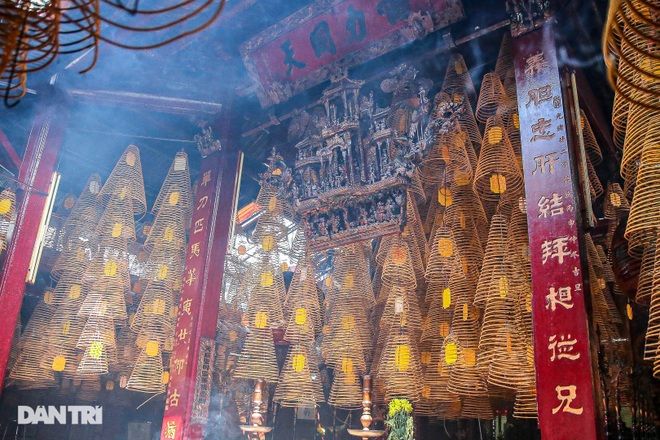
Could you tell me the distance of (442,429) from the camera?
302 inches

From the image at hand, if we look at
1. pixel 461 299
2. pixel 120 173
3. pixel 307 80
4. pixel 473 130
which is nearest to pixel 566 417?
pixel 461 299

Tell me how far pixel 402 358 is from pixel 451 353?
30.8 inches

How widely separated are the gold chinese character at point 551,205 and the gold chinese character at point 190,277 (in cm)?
342

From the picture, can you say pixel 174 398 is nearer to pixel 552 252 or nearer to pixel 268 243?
pixel 268 243

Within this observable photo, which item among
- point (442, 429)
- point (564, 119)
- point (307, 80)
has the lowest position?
point (442, 429)

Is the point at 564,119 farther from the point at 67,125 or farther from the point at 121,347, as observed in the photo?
the point at 121,347

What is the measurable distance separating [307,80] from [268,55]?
46cm

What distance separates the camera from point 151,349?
240 inches

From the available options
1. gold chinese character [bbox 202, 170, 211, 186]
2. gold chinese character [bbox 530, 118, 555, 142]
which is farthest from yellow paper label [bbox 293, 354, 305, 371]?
gold chinese character [bbox 530, 118, 555, 142]

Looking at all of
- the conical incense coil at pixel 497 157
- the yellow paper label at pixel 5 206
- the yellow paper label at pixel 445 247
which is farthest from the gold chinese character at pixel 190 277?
the conical incense coil at pixel 497 157

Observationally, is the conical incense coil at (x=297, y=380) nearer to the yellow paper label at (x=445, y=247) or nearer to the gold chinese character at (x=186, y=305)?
the gold chinese character at (x=186, y=305)

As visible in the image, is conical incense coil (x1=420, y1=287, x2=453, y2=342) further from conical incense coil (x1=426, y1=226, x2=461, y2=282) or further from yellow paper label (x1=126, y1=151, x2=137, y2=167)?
yellow paper label (x1=126, y1=151, x2=137, y2=167)

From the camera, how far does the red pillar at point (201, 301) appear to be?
493 cm

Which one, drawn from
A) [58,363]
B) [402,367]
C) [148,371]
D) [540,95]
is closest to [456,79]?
[540,95]
